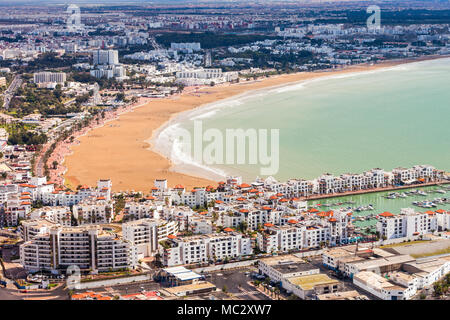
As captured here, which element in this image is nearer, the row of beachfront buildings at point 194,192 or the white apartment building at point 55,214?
the white apartment building at point 55,214

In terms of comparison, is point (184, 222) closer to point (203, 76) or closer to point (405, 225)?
point (405, 225)

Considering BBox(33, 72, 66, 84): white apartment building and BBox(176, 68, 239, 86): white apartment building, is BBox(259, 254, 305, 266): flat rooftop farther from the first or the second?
BBox(33, 72, 66, 84): white apartment building

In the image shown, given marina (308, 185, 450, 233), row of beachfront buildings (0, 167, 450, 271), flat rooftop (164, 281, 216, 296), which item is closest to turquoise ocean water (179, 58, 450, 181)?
marina (308, 185, 450, 233)

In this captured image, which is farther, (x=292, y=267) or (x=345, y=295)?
(x=292, y=267)

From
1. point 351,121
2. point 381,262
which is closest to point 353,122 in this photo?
point 351,121

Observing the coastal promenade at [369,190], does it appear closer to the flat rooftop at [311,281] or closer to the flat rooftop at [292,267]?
the flat rooftop at [292,267]

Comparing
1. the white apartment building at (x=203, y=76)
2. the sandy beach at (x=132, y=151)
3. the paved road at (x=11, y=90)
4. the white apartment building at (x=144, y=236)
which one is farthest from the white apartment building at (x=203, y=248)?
the white apartment building at (x=203, y=76)
